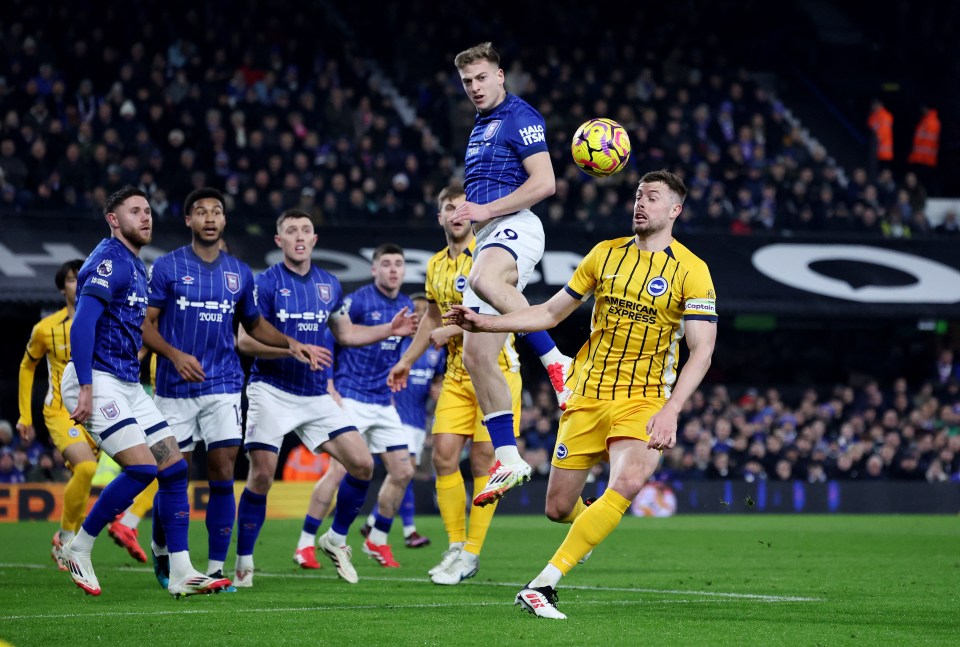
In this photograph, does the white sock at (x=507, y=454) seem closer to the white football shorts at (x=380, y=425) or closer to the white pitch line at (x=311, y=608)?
the white pitch line at (x=311, y=608)

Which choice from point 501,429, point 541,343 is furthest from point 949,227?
point 501,429

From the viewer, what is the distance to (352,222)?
2281 centimetres

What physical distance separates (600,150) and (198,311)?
10.2 ft

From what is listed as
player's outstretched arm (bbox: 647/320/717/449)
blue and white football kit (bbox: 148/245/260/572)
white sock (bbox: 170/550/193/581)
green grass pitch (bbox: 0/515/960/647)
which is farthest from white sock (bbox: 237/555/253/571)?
player's outstretched arm (bbox: 647/320/717/449)

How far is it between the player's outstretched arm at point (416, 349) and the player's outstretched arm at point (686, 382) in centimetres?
301

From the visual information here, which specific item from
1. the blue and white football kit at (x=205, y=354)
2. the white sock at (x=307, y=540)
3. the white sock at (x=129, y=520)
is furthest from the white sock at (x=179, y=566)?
the white sock at (x=129, y=520)

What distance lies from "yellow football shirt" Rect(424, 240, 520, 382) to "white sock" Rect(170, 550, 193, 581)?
272cm

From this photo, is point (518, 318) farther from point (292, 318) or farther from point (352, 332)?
point (352, 332)

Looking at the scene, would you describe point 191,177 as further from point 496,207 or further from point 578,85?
point 496,207

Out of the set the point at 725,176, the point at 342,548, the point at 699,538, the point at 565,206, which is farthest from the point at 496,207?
the point at 725,176

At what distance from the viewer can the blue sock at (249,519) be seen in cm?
991

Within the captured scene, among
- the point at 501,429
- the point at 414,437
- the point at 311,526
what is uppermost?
the point at 501,429

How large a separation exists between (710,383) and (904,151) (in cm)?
893

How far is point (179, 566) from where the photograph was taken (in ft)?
29.3
